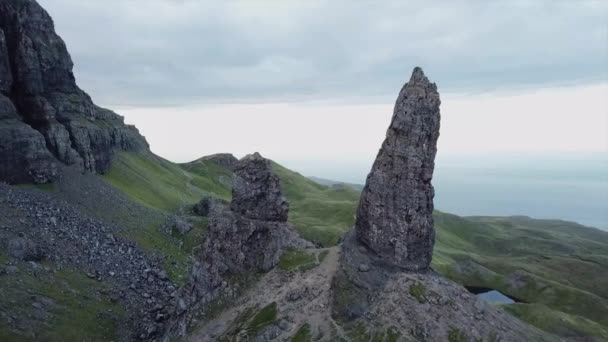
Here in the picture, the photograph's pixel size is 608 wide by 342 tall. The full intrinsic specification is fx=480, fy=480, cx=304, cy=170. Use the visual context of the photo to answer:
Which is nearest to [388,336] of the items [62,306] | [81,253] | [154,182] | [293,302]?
[293,302]

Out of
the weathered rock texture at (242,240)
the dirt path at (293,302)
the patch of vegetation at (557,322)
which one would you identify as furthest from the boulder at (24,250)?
the patch of vegetation at (557,322)

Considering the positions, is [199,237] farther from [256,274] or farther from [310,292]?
[310,292]

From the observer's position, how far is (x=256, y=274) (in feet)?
209

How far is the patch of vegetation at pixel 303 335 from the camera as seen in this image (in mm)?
53531

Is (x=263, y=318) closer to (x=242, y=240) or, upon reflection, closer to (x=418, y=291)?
(x=242, y=240)

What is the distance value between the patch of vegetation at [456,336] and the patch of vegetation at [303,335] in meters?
16.2

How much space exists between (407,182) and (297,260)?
1783 cm

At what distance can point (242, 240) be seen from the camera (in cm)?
6456

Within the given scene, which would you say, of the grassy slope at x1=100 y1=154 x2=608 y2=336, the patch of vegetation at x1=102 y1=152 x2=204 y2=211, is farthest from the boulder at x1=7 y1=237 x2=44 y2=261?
the grassy slope at x1=100 y1=154 x2=608 y2=336

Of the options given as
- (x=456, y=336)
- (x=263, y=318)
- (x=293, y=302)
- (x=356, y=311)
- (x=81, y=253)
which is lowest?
(x=263, y=318)

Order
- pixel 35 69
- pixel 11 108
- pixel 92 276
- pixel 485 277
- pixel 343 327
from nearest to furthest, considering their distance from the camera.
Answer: pixel 343 327 → pixel 92 276 → pixel 11 108 → pixel 35 69 → pixel 485 277

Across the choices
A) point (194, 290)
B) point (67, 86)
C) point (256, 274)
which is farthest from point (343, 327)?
point (67, 86)

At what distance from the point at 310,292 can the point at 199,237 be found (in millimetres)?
51259

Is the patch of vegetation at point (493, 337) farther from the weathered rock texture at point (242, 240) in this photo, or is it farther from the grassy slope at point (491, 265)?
the grassy slope at point (491, 265)
